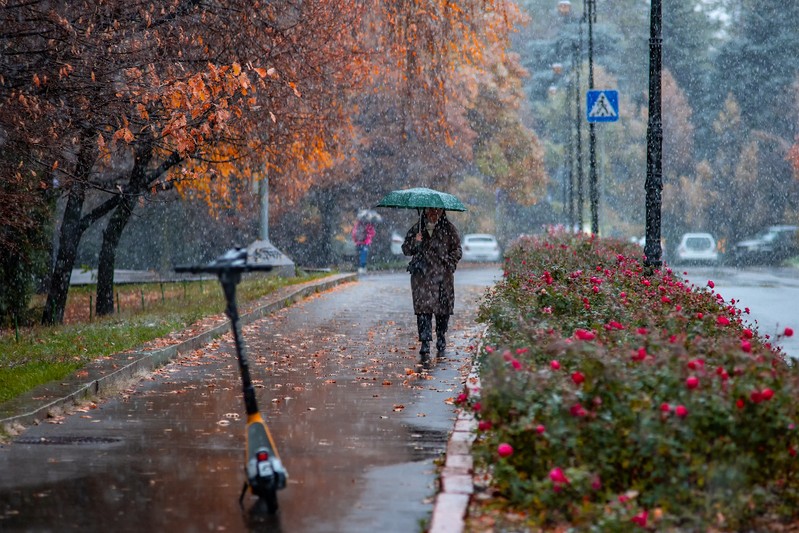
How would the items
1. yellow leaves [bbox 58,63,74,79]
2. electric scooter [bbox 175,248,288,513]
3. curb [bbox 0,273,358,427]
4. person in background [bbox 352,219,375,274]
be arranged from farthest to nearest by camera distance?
person in background [bbox 352,219,375,274], yellow leaves [bbox 58,63,74,79], curb [bbox 0,273,358,427], electric scooter [bbox 175,248,288,513]

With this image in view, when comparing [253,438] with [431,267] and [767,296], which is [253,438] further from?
[767,296]

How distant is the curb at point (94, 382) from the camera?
409 inches

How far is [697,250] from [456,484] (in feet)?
180

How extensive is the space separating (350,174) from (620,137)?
1321 inches

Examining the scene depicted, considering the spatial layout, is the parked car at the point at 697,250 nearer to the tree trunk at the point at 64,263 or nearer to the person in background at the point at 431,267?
the tree trunk at the point at 64,263

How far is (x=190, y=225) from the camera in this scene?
1853 inches

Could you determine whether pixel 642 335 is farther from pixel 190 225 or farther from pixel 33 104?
pixel 190 225

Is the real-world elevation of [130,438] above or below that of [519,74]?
below

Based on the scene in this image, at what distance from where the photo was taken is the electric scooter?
7.04m

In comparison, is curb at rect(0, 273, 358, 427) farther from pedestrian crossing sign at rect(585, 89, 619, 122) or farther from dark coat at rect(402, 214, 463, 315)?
pedestrian crossing sign at rect(585, 89, 619, 122)

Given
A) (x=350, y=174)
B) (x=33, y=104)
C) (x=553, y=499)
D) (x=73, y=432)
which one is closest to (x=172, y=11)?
(x=33, y=104)

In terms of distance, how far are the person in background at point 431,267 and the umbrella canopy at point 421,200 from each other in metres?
0.23

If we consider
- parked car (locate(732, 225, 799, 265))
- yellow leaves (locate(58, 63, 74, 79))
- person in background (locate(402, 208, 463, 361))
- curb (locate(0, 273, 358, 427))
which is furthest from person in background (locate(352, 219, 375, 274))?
yellow leaves (locate(58, 63, 74, 79))

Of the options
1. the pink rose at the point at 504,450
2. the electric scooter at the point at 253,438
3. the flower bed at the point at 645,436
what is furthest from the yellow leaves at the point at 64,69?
the pink rose at the point at 504,450
